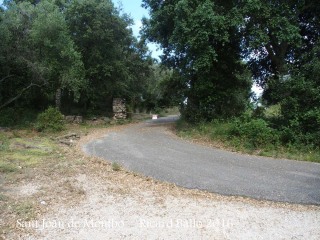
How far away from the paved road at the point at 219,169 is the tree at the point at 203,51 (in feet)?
14.0

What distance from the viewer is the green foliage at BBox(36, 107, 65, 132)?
14.5 metres

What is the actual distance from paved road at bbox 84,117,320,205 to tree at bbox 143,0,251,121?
14.0ft

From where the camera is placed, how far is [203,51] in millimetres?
12695

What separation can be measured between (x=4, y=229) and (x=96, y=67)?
52.5 ft

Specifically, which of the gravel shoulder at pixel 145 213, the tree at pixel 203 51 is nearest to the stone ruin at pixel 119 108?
the tree at pixel 203 51

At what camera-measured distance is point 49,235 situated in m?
4.12

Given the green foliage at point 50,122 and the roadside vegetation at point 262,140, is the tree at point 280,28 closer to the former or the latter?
the roadside vegetation at point 262,140

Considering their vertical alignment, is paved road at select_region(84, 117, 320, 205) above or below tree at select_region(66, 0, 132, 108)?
below

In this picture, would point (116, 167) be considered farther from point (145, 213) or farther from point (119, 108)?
point (119, 108)

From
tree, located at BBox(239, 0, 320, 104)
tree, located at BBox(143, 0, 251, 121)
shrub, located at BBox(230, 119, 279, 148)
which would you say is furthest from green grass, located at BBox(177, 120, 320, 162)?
tree, located at BBox(143, 0, 251, 121)

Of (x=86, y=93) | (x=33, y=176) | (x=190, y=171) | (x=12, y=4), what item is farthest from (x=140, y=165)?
(x=86, y=93)

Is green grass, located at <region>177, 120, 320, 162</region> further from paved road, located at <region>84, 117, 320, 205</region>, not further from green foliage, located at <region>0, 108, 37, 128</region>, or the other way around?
green foliage, located at <region>0, 108, 37, 128</region>

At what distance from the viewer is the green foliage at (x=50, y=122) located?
47.6 ft

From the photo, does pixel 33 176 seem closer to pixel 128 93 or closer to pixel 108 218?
pixel 108 218
